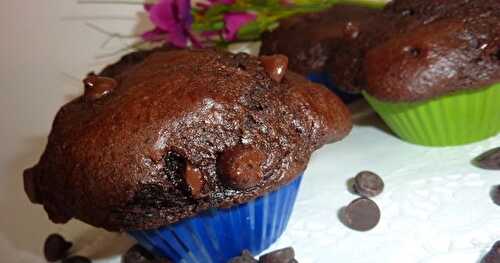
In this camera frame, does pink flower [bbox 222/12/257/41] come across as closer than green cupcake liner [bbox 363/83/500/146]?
No

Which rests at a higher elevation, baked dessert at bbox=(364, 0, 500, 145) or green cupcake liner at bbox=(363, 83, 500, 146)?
baked dessert at bbox=(364, 0, 500, 145)

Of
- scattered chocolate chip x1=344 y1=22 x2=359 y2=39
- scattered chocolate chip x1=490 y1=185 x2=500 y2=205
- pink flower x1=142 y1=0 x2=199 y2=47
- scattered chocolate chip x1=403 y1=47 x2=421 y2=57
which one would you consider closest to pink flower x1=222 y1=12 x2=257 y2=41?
pink flower x1=142 y1=0 x2=199 y2=47

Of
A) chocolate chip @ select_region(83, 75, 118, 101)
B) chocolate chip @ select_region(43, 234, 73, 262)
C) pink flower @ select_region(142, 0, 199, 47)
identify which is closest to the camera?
chocolate chip @ select_region(83, 75, 118, 101)

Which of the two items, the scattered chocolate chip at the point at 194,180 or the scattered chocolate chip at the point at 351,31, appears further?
the scattered chocolate chip at the point at 351,31

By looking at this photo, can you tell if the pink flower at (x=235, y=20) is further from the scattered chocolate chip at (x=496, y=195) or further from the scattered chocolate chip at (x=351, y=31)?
the scattered chocolate chip at (x=496, y=195)

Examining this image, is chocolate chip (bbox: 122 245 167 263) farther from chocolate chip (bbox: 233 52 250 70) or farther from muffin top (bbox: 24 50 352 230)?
chocolate chip (bbox: 233 52 250 70)

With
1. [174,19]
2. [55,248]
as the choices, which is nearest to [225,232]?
[55,248]

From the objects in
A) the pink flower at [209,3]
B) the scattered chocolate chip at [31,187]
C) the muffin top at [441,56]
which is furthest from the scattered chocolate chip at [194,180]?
the pink flower at [209,3]

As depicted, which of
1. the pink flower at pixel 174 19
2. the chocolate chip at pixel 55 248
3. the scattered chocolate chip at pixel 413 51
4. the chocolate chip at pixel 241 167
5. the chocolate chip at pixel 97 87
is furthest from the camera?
the pink flower at pixel 174 19

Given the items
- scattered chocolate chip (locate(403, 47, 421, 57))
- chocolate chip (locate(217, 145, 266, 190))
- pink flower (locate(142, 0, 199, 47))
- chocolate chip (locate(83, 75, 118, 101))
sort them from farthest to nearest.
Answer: pink flower (locate(142, 0, 199, 47))
scattered chocolate chip (locate(403, 47, 421, 57))
chocolate chip (locate(83, 75, 118, 101))
chocolate chip (locate(217, 145, 266, 190))
